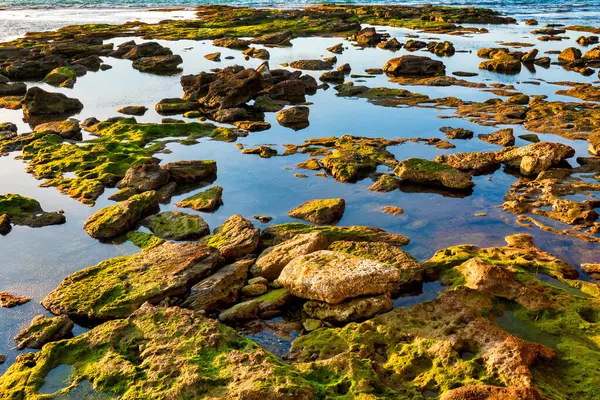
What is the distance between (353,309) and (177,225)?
24.8 ft

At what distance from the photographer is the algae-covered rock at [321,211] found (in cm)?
1791

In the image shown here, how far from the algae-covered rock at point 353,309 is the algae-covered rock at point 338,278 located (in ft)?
0.46

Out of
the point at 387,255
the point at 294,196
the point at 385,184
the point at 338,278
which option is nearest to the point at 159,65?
the point at 294,196

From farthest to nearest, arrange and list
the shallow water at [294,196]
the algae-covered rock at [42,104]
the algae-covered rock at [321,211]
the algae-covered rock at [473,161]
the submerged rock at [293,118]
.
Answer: the algae-covered rock at [42,104], the submerged rock at [293,118], the algae-covered rock at [473,161], the algae-covered rock at [321,211], the shallow water at [294,196]

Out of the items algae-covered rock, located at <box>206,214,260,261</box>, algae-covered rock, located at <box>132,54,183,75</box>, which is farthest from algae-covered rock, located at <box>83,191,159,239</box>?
algae-covered rock, located at <box>132,54,183,75</box>

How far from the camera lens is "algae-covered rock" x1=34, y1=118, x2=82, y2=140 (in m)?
26.9

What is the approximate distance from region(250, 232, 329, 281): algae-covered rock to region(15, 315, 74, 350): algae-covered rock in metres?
4.66

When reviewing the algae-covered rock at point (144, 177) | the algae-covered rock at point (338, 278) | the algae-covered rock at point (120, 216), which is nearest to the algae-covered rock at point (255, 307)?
the algae-covered rock at point (338, 278)

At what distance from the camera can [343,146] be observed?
24641 millimetres

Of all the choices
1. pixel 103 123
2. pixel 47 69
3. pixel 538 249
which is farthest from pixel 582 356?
pixel 47 69

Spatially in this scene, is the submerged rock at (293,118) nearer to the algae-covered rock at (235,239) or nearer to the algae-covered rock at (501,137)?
the algae-covered rock at (501,137)

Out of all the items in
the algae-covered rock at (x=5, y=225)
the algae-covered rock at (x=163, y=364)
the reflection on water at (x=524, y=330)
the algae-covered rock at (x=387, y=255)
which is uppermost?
the algae-covered rock at (x=163, y=364)

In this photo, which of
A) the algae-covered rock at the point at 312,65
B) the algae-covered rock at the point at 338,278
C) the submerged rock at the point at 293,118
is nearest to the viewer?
the algae-covered rock at the point at 338,278

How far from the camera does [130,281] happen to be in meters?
13.6
